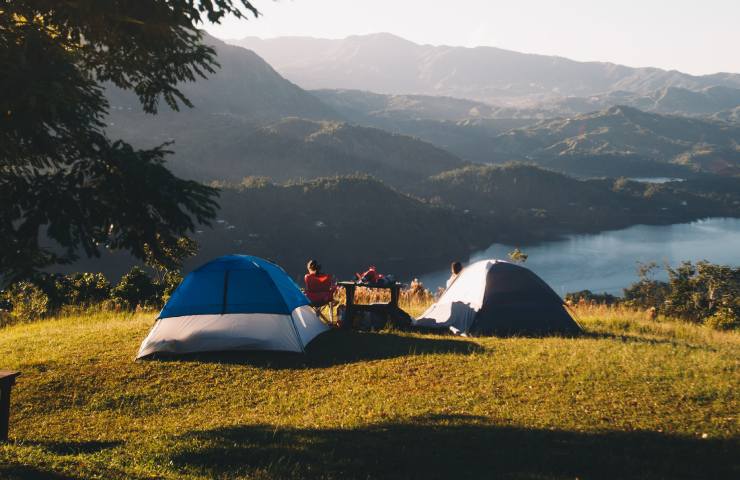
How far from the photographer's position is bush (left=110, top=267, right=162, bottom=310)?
62.1 feet

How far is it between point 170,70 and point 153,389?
4.96 metres

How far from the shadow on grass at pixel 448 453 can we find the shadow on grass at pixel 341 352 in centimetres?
342

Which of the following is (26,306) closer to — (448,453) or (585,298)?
(448,453)

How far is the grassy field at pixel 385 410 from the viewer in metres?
6.07

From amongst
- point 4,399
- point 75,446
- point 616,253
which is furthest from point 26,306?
point 616,253

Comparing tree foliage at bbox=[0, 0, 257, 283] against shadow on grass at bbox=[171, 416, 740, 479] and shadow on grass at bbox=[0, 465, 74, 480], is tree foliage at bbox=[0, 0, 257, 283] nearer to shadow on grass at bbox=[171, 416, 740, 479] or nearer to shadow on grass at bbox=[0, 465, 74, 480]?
shadow on grass at bbox=[0, 465, 74, 480]

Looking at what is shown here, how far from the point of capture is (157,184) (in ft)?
26.2

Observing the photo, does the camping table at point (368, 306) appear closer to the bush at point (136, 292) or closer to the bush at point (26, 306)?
the bush at point (136, 292)

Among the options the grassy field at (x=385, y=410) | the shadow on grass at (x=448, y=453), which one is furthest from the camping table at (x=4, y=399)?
the shadow on grass at (x=448, y=453)

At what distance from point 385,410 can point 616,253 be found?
12719cm

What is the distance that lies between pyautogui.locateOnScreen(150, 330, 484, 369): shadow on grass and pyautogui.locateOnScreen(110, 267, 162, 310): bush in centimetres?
863

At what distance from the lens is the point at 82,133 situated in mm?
8125

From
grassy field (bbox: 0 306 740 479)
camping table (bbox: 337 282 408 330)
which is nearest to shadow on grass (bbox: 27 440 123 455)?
grassy field (bbox: 0 306 740 479)

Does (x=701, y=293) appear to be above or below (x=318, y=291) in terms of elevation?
below
